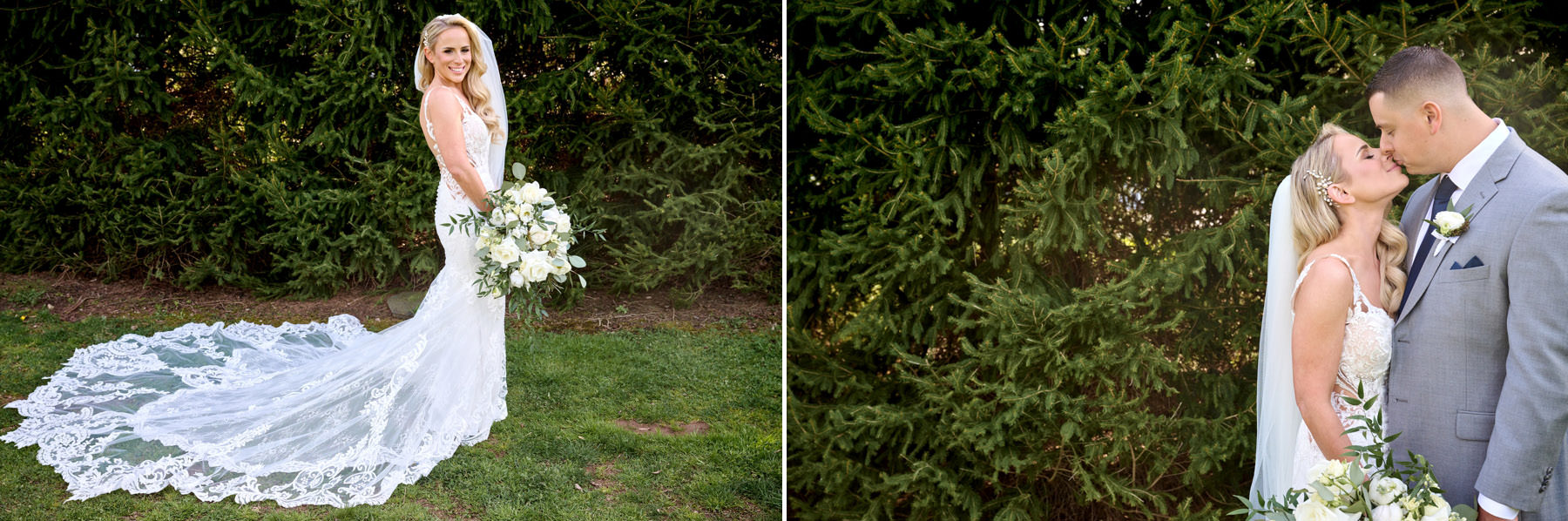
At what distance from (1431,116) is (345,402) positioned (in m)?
4.37

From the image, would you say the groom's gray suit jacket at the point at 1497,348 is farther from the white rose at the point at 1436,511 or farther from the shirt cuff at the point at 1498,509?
the white rose at the point at 1436,511

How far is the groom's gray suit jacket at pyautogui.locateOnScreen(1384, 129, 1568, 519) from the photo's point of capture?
213 centimetres

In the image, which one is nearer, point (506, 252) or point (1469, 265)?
point (1469, 265)

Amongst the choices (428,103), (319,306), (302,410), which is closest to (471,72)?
(428,103)

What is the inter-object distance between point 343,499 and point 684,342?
2.70m

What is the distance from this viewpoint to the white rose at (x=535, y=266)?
3934 mm

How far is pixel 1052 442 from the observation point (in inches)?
149

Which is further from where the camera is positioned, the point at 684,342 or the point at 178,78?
the point at 178,78

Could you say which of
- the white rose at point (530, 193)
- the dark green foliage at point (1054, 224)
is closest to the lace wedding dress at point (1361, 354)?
the dark green foliage at point (1054, 224)

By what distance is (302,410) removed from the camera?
423 centimetres

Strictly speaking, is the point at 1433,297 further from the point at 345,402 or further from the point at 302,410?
the point at 302,410

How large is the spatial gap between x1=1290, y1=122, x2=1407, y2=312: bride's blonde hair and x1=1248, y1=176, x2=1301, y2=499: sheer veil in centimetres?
5

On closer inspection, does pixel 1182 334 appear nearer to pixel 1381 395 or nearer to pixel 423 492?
pixel 1381 395

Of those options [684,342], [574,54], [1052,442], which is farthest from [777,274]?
[1052,442]
